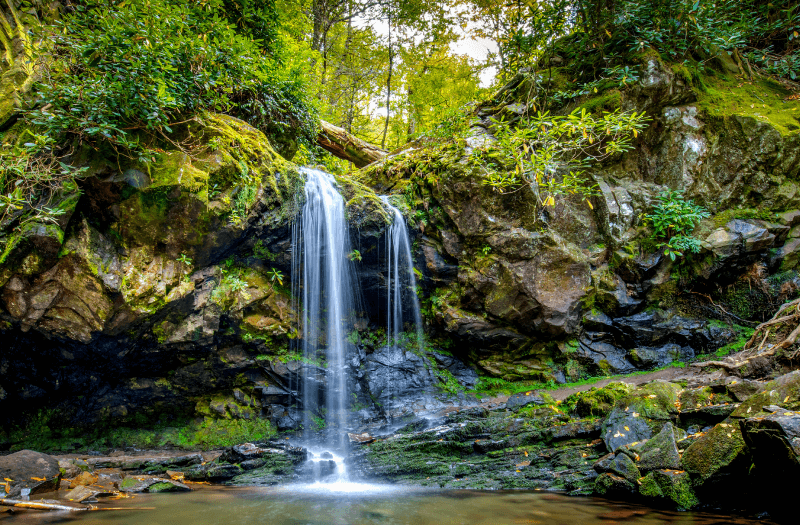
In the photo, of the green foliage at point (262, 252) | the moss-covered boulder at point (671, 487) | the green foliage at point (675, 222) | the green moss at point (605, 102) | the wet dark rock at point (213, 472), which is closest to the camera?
the moss-covered boulder at point (671, 487)

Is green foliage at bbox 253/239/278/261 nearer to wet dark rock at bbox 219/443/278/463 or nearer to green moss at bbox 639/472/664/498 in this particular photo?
wet dark rock at bbox 219/443/278/463

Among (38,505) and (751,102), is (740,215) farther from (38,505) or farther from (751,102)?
(38,505)

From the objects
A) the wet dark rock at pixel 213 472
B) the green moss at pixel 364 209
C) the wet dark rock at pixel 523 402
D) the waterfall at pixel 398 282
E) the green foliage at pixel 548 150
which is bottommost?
the wet dark rock at pixel 213 472

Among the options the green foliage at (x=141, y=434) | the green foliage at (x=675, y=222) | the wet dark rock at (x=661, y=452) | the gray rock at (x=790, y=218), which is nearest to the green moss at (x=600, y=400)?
the wet dark rock at (x=661, y=452)

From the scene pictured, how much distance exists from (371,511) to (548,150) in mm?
6942

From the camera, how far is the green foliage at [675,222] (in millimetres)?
8305

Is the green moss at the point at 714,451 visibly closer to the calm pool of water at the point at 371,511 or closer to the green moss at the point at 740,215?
the calm pool of water at the point at 371,511

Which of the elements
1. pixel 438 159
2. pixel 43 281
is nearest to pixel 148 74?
pixel 43 281

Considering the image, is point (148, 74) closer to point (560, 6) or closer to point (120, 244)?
point (120, 244)

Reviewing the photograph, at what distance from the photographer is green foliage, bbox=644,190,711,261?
8305 mm

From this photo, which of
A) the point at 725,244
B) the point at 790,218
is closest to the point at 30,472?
the point at 725,244

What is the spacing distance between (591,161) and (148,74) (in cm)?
927

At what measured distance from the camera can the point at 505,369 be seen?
901 centimetres

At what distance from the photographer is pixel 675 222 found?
851cm
